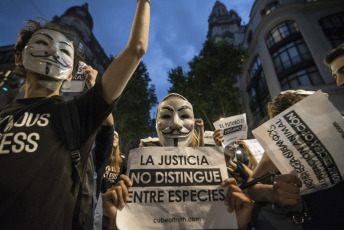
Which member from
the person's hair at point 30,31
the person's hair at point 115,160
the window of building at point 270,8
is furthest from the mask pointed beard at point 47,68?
the window of building at point 270,8

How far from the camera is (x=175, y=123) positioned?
1.89 metres

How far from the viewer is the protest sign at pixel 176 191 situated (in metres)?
1.16

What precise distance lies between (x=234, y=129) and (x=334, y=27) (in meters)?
19.0

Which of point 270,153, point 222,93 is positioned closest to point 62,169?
point 270,153

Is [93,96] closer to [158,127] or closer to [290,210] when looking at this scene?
[158,127]

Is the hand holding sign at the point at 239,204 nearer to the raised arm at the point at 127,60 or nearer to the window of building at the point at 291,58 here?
the raised arm at the point at 127,60

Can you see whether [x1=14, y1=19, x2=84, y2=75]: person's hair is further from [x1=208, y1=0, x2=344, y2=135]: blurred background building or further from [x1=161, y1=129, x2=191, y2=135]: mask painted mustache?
[x1=208, y1=0, x2=344, y2=135]: blurred background building

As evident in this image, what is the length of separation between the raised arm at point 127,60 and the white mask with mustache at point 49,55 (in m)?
0.75

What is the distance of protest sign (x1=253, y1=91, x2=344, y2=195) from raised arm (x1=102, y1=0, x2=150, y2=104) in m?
1.31

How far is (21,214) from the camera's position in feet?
3.55

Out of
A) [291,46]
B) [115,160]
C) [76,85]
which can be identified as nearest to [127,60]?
[76,85]

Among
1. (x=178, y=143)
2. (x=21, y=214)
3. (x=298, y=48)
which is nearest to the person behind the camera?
(x=21, y=214)

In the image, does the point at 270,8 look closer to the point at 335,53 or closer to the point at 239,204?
the point at 335,53

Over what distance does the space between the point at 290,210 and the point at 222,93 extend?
46.0ft
